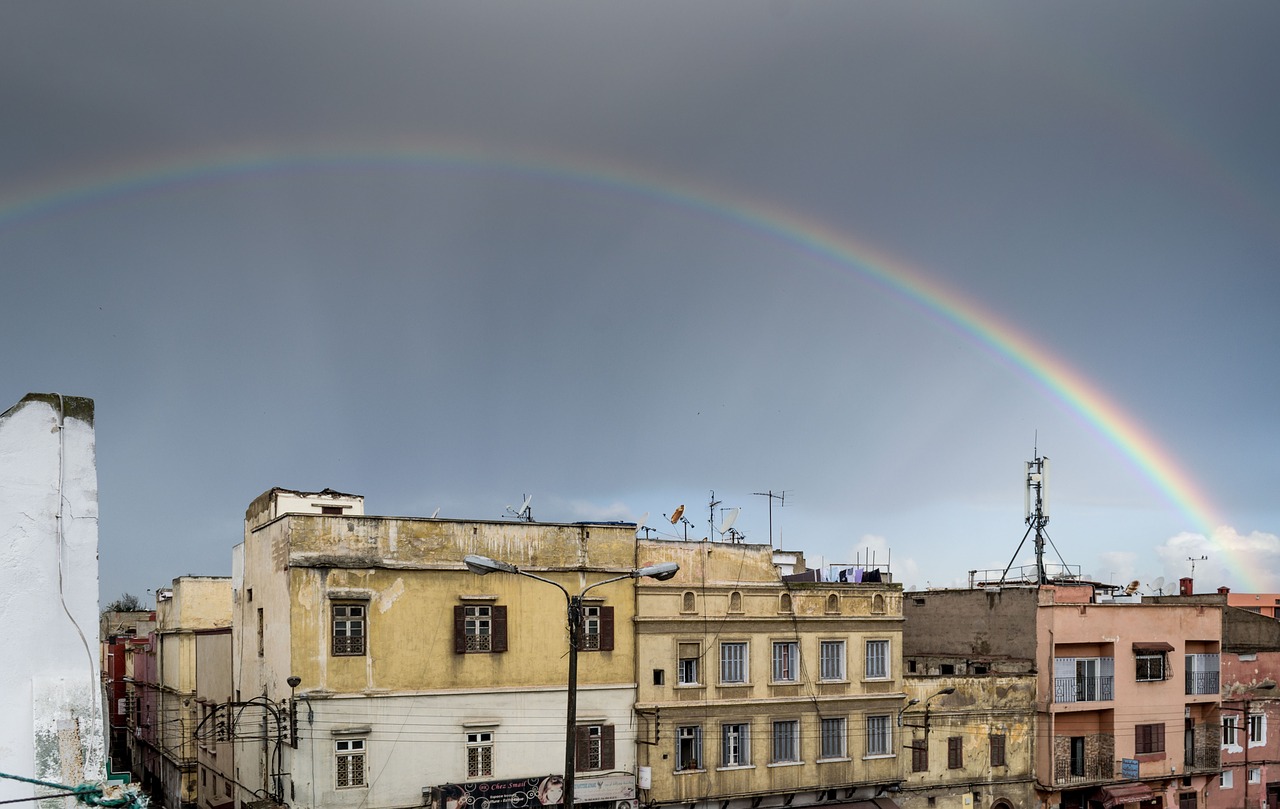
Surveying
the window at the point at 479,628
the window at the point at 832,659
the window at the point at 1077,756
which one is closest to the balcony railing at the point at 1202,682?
the window at the point at 1077,756

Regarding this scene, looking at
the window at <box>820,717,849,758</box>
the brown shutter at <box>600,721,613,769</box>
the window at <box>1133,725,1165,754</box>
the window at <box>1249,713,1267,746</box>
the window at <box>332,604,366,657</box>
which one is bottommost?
the window at <box>1249,713,1267,746</box>

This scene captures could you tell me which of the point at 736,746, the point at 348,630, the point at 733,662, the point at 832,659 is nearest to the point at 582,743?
the point at 736,746

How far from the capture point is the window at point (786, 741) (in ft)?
130

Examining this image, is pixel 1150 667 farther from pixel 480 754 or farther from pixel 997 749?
pixel 480 754

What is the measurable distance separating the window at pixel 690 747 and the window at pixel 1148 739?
22.4 metres

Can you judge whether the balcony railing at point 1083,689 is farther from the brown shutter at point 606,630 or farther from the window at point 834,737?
the brown shutter at point 606,630

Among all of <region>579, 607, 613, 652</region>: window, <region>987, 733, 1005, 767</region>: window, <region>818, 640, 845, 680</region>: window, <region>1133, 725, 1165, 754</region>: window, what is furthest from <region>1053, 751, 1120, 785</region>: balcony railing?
<region>579, 607, 613, 652</region>: window

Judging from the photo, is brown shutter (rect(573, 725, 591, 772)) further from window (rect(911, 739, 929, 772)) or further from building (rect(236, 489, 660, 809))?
window (rect(911, 739, 929, 772))

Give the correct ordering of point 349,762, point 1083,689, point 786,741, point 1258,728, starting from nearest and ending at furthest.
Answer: point 349,762 → point 786,741 → point 1083,689 → point 1258,728

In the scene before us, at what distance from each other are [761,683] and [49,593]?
101ft

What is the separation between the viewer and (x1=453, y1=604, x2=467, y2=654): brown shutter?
113 ft

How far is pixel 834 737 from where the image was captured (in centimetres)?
4075

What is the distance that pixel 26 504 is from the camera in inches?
461

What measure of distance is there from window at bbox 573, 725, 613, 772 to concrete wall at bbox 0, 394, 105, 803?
26288 millimetres
